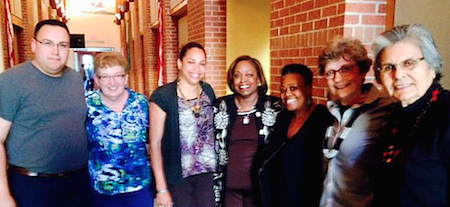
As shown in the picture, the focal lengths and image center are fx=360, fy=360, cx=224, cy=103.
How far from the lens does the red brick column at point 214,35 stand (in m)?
5.27

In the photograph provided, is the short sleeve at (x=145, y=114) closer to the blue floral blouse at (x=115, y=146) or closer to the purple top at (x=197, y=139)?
the blue floral blouse at (x=115, y=146)

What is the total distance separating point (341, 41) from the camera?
182 centimetres

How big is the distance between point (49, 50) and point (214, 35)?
10.8 feet

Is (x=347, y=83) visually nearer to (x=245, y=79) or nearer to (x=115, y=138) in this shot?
(x=245, y=79)

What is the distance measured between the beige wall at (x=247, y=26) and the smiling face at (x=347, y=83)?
351cm

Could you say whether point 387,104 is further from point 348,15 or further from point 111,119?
A: point 111,119

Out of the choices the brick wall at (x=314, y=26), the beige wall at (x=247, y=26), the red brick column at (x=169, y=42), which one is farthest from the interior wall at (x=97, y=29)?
the brick wall at (x=314, y=26)

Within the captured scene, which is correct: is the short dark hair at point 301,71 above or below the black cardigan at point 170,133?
above

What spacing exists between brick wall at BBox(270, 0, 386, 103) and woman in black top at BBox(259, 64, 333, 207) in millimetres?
309

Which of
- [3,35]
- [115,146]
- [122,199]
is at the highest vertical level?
[3,35]

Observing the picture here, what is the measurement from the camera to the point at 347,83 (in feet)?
5.80

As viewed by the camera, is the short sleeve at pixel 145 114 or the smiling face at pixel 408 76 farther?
the short sleeve at pixel 145 114

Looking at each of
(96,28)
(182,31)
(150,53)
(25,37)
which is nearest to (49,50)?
(182,31)

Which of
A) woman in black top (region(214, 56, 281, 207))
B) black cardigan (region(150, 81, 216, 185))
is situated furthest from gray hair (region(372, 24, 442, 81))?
black cardigan (region(150, 81, 216, 185))
